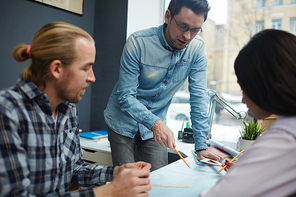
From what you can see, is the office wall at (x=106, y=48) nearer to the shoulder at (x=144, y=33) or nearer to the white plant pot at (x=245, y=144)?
the shoulder at (x=144, y=33)

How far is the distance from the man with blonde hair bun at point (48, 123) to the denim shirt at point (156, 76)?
571mm

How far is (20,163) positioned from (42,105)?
0.24 m

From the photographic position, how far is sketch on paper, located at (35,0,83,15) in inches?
97.7

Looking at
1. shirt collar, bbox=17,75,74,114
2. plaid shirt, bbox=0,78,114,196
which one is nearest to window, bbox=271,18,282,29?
plaid shirt, bbox=0,78,114,196

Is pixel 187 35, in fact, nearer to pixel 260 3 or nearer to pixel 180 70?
pixel 180 70

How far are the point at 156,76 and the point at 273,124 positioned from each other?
1.04 metres

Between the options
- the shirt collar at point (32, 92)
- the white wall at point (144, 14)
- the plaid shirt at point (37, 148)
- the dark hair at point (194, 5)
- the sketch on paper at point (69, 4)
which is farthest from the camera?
the white wall at point (144, 14)

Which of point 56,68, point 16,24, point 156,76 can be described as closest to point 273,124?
point 56,68

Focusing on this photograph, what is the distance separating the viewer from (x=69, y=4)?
8.59 feet

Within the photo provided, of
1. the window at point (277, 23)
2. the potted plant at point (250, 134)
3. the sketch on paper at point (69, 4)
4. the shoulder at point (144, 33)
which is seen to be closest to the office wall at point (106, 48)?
the sketch on paper at point (69, 4)

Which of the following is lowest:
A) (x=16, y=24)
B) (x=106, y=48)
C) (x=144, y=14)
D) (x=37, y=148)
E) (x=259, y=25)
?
(x=37, y=148)

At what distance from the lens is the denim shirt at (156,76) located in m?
1.65

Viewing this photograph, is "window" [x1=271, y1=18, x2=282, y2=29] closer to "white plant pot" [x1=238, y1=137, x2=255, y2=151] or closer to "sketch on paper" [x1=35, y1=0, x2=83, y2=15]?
"white plant pot" [x1=238, y1=137, x2=255, y2=151]

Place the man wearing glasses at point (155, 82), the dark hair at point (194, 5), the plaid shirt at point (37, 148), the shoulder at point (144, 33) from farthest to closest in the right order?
the shoulder at point (144, 33) → the man wearing glasses at point (155, 82) → the dark hair at point (194, 5) → the plaid shirt at point (37, 148)
